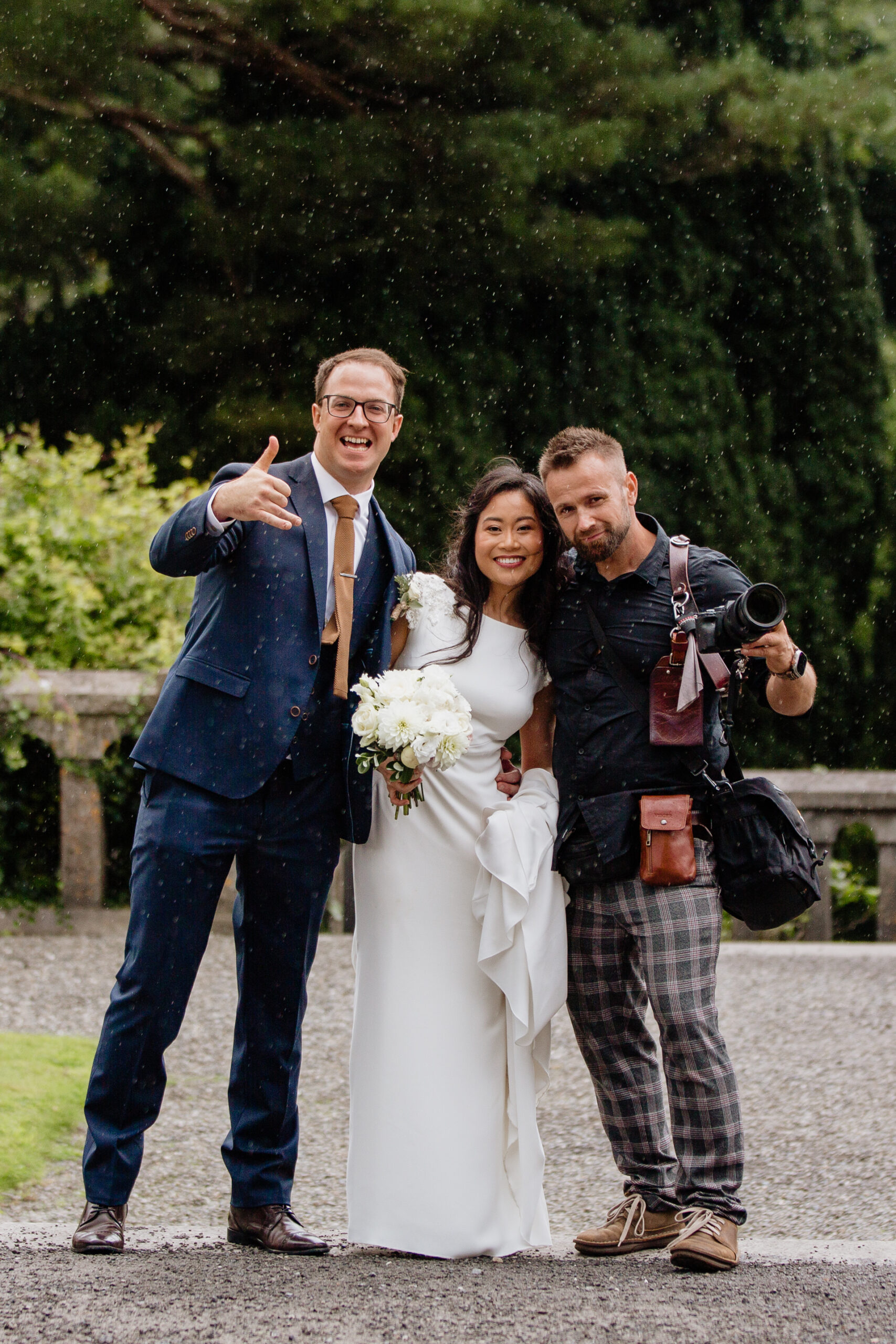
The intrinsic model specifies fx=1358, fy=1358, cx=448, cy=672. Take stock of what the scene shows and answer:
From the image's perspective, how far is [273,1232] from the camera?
318 centimetres

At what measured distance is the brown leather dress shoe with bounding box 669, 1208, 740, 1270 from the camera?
9.64 ft

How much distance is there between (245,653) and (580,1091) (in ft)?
8.63

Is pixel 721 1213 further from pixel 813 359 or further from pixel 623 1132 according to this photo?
pixel 813 359

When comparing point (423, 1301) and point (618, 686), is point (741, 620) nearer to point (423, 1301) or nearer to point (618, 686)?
point (618, 686)

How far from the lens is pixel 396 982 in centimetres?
328

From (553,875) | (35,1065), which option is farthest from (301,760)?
(35,1065)

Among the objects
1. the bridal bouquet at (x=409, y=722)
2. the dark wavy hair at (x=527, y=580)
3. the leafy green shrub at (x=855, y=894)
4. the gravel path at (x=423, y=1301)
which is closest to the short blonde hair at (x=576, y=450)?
the dark wavy hair at (x=527, y=580)

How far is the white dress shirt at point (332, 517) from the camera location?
10.7ft

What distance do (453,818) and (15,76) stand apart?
27.3 feet

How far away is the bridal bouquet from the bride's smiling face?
0.38 metres

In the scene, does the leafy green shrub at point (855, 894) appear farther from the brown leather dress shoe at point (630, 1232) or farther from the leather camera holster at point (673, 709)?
the leather camera holster at point (673, 709)

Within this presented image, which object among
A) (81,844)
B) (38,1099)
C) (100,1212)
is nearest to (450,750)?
(100,1212)

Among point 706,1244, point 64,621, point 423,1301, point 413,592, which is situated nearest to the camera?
point 423,1301

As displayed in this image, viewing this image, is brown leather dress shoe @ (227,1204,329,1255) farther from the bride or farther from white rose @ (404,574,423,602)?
white rose @ (404,574,423,602)
